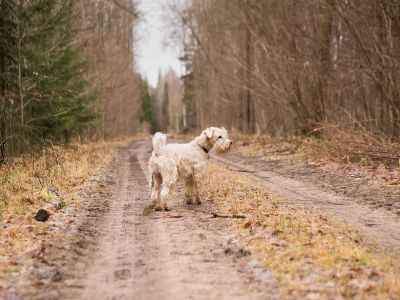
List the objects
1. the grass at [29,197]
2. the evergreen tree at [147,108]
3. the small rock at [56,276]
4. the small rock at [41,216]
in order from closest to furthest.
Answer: the small rock at [56,276]
the grass at [29,197]
the small rock at [41,216]
the evergreen tree at [147,108]

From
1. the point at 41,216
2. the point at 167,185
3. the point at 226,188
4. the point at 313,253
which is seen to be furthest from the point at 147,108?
the point at 313,253

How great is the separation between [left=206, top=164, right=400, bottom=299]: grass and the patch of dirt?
0.24 metres

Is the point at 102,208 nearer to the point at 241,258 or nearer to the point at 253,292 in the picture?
the point at 241,258

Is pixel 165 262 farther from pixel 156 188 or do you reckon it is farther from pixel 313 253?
pixel 156 188

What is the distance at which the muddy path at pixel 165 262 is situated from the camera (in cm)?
526

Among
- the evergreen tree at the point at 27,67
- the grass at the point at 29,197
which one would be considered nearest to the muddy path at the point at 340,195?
the grass at the point at 29,197

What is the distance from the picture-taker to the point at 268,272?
5.81 metres

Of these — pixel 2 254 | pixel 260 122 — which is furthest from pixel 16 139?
pixel 260 122

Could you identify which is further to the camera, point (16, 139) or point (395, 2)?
point (395, 2)

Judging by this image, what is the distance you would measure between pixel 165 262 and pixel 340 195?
249 inches

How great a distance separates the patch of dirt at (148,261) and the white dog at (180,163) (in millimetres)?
496

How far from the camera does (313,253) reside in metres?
6.32

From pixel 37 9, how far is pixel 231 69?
23.9 meters

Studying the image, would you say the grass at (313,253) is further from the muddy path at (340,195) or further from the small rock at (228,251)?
the muddy path at (340,195)
